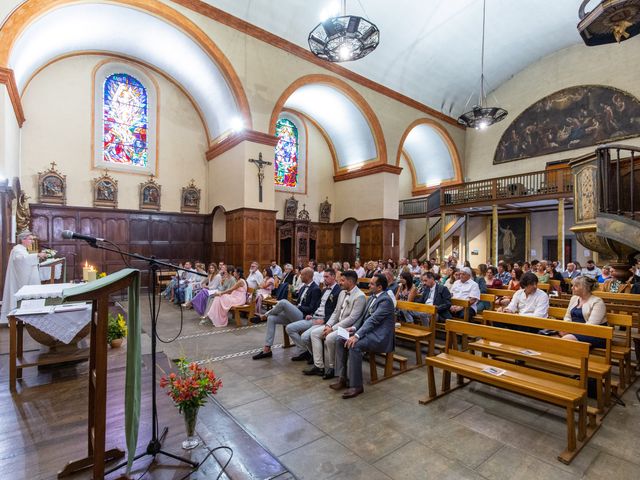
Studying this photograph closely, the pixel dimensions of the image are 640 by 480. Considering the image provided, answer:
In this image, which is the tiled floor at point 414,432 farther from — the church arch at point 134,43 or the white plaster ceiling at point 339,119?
the white plaster ceiling at point 339,119

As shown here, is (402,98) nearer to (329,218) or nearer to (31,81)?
(329,218)

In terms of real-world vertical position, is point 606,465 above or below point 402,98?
below

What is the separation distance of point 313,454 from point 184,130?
11.9 metres

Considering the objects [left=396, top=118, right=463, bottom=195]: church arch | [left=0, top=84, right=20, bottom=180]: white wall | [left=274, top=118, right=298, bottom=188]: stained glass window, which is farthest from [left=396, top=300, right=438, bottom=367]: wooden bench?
[left=396, top=118, right=463, bottom=195]: church arch

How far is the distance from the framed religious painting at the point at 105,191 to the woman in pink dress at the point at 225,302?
20.9ft

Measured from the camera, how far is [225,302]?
656 centimetres

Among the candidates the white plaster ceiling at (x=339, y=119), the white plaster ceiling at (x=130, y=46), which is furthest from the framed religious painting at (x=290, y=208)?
the white plaster ceiling at (x=130, y=46)

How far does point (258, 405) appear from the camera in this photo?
10.6 ft

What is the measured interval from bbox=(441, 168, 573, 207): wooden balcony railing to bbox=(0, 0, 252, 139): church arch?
8979 millimetres

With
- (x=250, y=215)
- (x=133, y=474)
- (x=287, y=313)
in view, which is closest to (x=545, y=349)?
(x=287, y=313)

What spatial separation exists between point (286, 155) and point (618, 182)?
38.8ft

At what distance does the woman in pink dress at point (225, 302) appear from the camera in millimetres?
6504

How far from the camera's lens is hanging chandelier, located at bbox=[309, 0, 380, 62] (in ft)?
23.0

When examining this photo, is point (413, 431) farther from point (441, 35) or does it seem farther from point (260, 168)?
point (441, 35)
